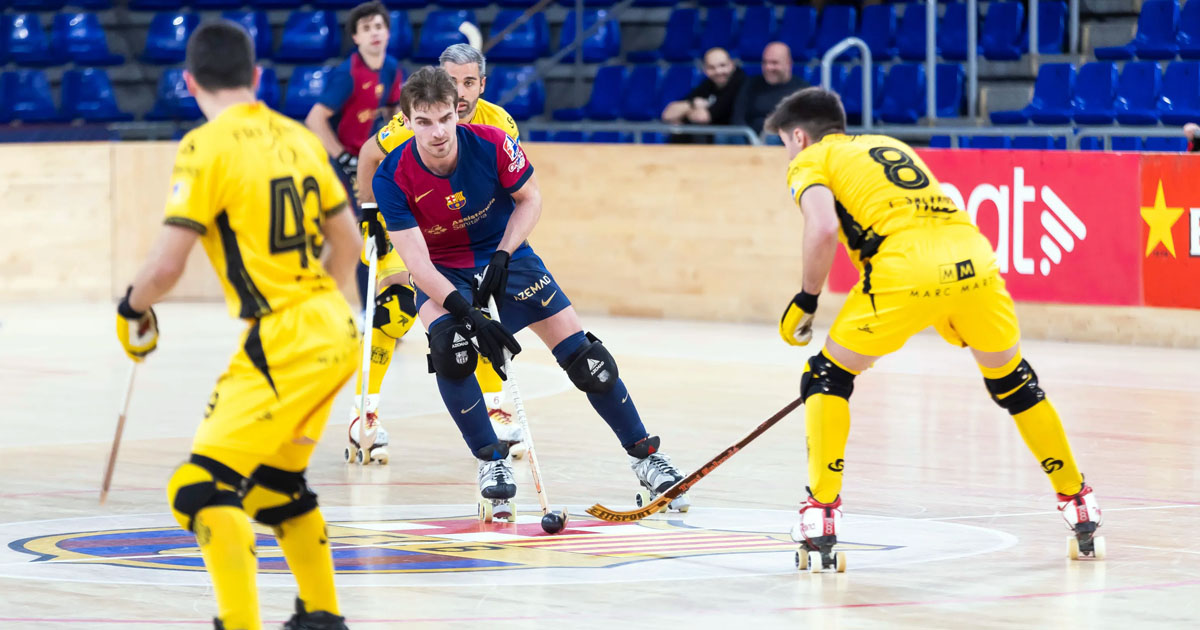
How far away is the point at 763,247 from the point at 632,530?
748 centimetres

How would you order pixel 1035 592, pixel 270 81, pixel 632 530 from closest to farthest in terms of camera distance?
pixel 1035 592 → pixel 632 530 → pixel 270 81

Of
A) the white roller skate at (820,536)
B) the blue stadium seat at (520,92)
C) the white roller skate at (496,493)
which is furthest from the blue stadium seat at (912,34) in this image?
the white roller skate at (820,536)

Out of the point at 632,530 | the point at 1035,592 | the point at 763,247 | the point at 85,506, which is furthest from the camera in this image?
the point at 763,247

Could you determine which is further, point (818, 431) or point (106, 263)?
point (106, 263)

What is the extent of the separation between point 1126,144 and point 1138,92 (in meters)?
0.75

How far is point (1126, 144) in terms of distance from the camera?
13.4 meters

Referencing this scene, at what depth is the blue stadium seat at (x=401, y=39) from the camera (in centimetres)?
1820

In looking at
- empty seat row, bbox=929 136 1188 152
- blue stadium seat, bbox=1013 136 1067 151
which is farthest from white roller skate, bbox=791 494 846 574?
blue stadium seat, bbox=1013 136 1067 151

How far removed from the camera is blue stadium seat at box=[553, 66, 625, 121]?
16859mm

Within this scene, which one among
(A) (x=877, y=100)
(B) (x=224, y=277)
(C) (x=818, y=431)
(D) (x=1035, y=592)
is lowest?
(D) (x=1035, y=592)

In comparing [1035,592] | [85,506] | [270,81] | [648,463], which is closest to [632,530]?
[648,463]

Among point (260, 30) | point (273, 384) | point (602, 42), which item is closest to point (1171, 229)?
point (602, 42)

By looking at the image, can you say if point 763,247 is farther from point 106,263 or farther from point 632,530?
point 632,530

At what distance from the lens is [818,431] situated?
6023 millimetres
